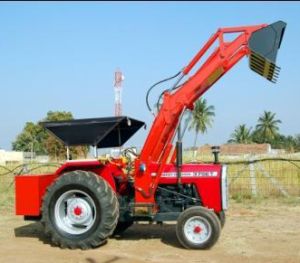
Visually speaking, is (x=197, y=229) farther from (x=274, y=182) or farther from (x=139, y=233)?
(x=274, y=182)

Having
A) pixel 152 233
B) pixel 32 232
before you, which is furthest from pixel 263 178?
pixel 32 232

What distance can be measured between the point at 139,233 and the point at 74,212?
1836 mm

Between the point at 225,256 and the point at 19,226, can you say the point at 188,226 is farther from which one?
the point at 19,226

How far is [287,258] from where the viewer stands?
806 cm

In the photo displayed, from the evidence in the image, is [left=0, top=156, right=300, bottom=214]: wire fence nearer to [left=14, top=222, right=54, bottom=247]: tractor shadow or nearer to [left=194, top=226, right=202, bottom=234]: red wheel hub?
[left=14, top=222, right=54, bottom=247]: tractor shadow

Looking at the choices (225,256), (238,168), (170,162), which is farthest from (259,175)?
(225,256)

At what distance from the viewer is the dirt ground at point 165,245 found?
324 inches

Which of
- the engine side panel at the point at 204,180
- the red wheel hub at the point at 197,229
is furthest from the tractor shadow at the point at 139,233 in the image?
the engine side panel at the point at 204,180

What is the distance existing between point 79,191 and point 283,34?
417 centimetres

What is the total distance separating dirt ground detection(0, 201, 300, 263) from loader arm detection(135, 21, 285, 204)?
92 cm

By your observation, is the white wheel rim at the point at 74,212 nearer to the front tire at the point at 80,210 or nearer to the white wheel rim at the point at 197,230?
the front tire at the point at 80,210

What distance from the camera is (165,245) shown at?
9.23 m

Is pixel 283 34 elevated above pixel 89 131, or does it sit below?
above

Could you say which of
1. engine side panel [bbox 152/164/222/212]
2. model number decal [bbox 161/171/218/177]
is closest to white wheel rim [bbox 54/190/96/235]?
engine side panel [bbox 152/164/222/212]
